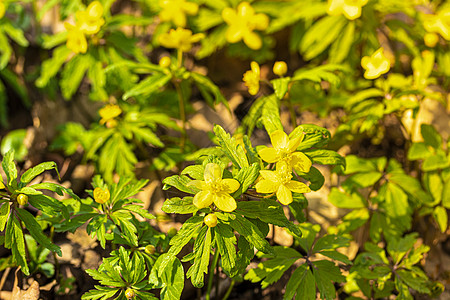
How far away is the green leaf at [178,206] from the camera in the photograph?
5.42 ft

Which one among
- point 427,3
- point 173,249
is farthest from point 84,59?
point 427,3

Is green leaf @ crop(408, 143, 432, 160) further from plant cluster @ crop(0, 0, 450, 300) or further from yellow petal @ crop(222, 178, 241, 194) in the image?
yellow petal @ crop(222, 178, 241, 194)

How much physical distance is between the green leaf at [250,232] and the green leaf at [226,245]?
4 centimetres

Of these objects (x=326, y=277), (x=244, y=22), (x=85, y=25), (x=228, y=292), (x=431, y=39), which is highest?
(x=85, y=25)

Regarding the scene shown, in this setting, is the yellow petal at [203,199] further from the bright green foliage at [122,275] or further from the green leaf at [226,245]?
the bright green foliage at [122,275]

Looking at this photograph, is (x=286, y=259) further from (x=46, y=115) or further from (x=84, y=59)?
(x=46, y=115)

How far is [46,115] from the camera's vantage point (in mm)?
3488

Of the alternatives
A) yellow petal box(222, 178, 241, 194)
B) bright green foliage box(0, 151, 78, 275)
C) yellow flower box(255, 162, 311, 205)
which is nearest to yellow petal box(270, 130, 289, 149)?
yellow flower box(255, 162, 311, 205)

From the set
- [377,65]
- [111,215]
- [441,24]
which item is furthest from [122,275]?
[441,24]

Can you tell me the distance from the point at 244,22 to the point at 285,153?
1.63 metres

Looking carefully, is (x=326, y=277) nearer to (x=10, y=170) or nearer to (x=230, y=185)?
(x=230, y=185)

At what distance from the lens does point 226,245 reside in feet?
5.50

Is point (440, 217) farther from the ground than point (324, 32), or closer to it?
closer to it

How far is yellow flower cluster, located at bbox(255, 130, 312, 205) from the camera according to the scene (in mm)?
1729
